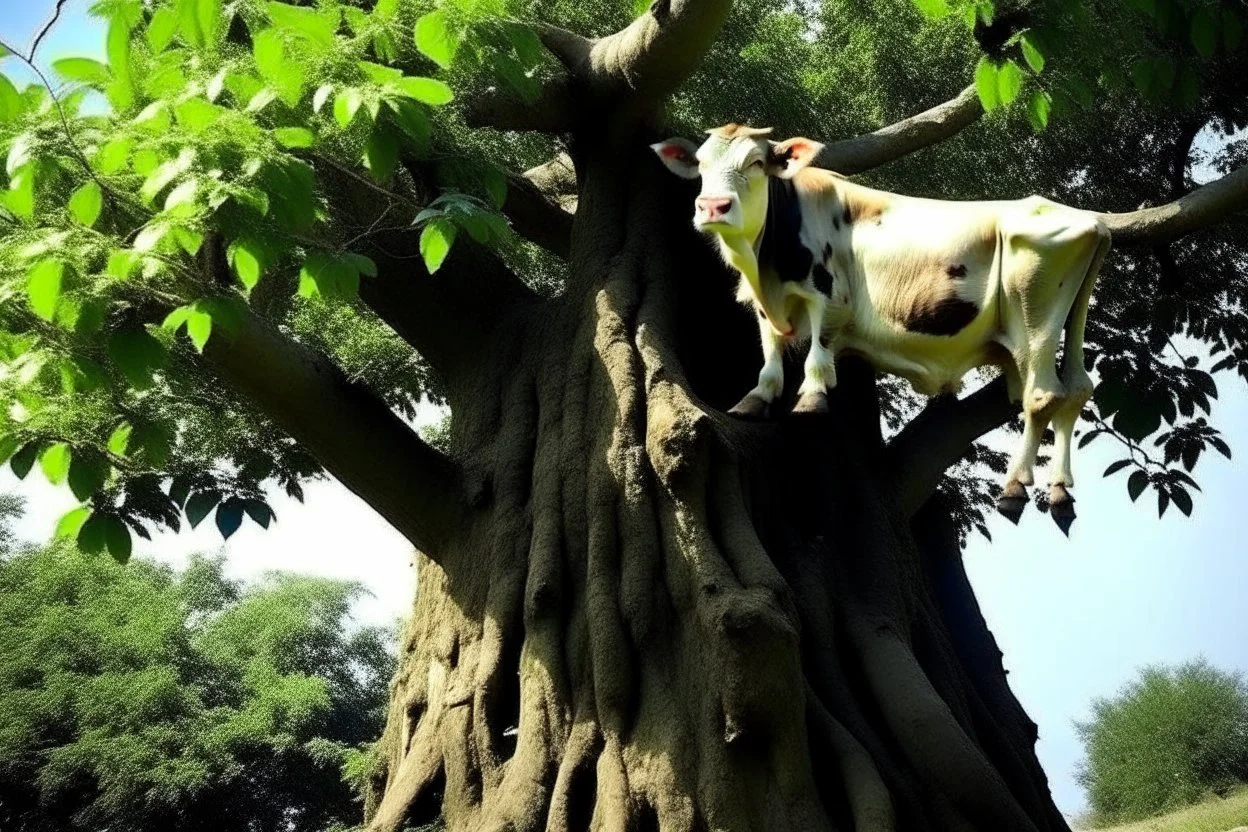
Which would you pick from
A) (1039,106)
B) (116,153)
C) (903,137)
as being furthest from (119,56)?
(903,137)

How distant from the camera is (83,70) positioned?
454cm

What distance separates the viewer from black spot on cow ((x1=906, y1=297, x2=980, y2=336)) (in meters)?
5.01

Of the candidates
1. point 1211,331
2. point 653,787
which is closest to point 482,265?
point 653,787

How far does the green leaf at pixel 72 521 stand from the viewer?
6.23 meters

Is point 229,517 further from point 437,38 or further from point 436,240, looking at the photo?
point 437,38

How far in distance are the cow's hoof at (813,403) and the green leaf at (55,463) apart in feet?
10.2

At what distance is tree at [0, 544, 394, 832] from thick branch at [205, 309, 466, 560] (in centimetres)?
1388

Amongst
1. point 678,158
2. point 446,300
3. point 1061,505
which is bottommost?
point 1061,505

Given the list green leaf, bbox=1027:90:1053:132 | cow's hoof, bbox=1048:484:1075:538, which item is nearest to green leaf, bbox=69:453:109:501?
cow's hoof, bbox=1048:484:1075:538

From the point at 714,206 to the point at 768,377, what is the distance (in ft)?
3.25

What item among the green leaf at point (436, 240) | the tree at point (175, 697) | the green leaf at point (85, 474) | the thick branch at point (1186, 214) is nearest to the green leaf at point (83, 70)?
the green leaf at point (436, 240)

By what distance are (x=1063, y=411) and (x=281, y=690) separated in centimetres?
1843

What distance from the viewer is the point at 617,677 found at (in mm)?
5195

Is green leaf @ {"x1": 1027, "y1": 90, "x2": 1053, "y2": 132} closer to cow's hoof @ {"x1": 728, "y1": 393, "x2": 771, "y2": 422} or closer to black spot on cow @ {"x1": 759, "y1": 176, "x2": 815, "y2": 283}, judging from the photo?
black spot on cow @ {"x1": 759, "y1": 176, "x2": 815, "y2": 283}
